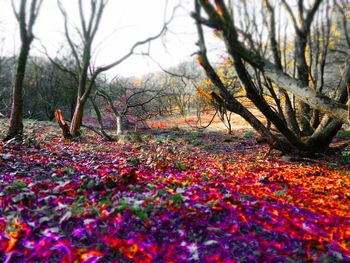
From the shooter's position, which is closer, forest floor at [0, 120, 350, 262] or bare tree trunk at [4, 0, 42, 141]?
forest floor at [0, 120, 350, 262]

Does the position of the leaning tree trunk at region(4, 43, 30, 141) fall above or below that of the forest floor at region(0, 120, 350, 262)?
above

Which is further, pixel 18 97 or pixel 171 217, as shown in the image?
pixel 18 97

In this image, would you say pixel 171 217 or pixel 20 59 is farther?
pixel 20 59

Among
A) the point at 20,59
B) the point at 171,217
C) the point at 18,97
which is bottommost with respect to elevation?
the point at 171,217

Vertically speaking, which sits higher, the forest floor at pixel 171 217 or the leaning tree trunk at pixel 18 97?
the leaning tree trunk at pixel 18 97

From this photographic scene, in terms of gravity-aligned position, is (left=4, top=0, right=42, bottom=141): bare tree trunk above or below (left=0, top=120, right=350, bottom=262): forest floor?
above

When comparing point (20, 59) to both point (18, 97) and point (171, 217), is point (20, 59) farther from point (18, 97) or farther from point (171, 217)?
point (171, 217)

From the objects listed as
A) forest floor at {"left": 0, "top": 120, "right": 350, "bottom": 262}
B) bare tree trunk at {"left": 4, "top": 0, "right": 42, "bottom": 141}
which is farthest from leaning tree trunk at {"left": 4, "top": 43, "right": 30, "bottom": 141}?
forest floor at {"left": 0, "top": 120, "right": 350, "bottom": 262}

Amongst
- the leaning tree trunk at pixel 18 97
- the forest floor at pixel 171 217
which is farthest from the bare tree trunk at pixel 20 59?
the forest floor at pixel 171 217

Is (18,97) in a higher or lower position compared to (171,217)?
higher

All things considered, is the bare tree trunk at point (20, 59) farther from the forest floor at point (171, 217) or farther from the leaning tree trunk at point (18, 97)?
the forest floor at point (171, 217)

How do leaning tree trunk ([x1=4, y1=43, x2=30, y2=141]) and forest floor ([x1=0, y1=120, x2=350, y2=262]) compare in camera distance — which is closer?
forest floor ([x1=0, y1=120, x2=350, y2=262])

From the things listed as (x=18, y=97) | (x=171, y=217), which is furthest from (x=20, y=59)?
(x=171, y=217)

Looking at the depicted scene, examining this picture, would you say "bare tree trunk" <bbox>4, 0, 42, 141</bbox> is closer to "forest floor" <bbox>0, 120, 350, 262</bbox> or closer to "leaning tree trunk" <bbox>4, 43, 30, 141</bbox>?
"leaning tree trunk" <bbox>4, 43, 30, 141</bbox>
